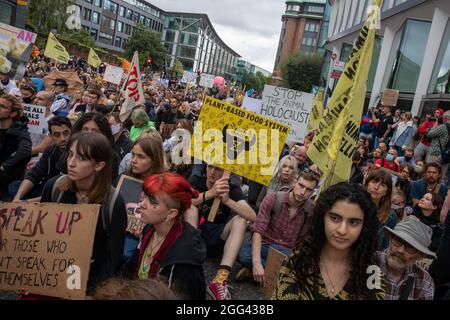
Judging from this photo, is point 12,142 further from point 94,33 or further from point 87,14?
point 94,33

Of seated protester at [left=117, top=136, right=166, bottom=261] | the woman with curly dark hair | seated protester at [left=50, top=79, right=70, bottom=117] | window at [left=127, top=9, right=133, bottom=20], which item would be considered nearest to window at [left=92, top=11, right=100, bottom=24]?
window at [left=127, top=9, right=133, bottom=20]

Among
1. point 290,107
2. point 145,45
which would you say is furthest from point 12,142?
point 145,45

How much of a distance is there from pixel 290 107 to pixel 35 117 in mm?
3981

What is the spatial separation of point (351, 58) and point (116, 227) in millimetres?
2530

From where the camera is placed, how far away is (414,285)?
244 centimetres

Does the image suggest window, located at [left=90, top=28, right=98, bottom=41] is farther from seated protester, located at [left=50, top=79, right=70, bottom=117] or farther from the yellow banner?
the yellow banner

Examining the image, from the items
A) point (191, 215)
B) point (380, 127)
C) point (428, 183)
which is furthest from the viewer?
point (380, 127)

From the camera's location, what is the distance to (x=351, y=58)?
3533mm

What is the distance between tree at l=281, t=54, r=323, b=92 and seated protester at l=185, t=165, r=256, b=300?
176 feet

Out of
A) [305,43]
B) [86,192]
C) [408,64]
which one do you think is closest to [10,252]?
[86,192]

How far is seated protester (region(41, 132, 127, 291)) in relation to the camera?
245 cm

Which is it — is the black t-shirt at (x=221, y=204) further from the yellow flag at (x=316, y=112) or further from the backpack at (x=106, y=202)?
the yellow flag at (x=316, y=112)

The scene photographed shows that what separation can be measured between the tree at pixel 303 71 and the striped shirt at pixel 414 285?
55195 millimetres

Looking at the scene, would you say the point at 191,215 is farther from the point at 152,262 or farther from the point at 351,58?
the point at 351,58
